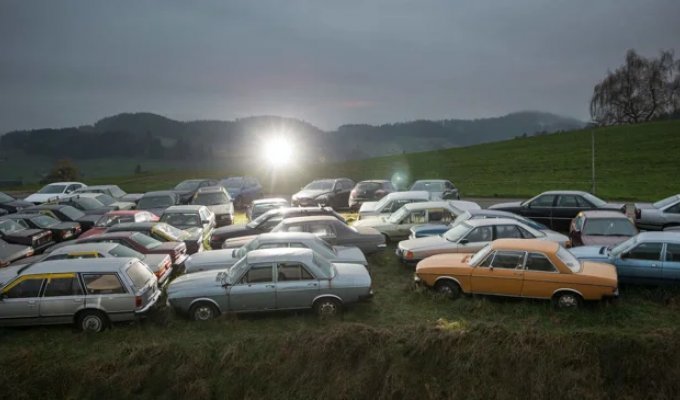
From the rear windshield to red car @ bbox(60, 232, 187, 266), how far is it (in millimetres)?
2069

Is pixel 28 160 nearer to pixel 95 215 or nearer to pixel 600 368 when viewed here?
pixel 95 215

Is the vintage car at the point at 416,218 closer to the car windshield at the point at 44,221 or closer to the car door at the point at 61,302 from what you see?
the car door at the point at 61,302

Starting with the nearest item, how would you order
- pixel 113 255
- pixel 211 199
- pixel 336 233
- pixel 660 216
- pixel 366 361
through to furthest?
pixel 366 361 < pixel 113 255 < pixel 336 233 < pixel 660 216 < pixel 211 199

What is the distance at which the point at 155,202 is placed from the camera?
19.0m

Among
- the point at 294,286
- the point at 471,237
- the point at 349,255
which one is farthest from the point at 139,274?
the point at 471,237

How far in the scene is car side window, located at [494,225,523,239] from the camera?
11.3 m

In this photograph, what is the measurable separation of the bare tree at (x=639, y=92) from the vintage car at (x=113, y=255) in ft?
221

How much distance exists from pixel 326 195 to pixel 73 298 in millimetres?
14757

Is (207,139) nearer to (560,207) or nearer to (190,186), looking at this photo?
(190,186)

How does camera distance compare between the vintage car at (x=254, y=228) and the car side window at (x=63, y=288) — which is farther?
the vintage car at (x=254, y=228)

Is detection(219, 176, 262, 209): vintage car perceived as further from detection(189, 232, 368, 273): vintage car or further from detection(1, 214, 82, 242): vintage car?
detection(189, 232, 368, 273): vintage car

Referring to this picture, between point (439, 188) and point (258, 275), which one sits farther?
point (439, 188)

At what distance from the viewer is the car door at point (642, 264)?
30.6 ft

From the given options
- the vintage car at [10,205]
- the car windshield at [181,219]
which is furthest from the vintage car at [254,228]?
the vintage car at [10,205]
